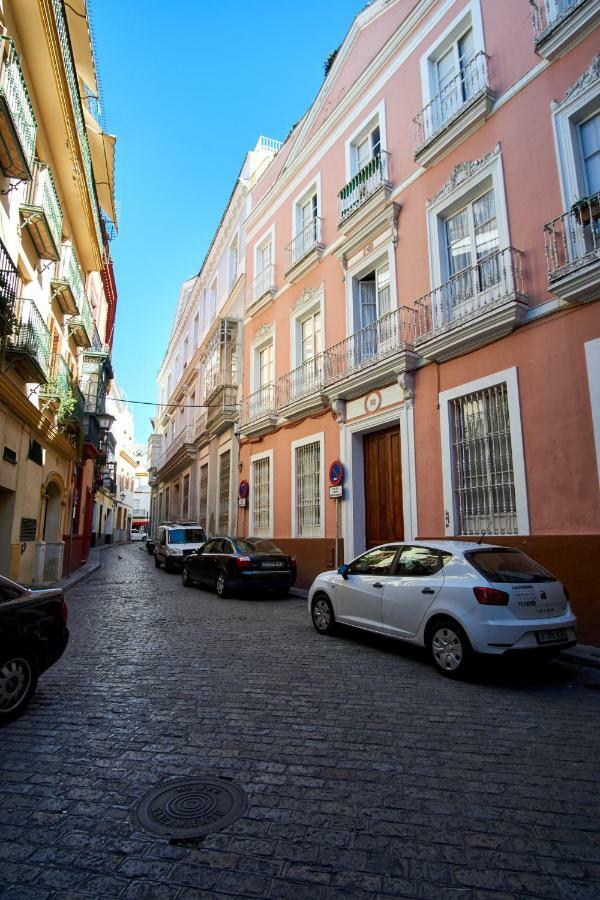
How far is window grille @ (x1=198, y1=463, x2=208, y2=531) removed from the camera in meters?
25.7

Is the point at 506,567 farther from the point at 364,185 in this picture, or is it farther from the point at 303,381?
the point at 364,185

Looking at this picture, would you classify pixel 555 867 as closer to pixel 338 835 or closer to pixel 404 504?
pixel 338 835

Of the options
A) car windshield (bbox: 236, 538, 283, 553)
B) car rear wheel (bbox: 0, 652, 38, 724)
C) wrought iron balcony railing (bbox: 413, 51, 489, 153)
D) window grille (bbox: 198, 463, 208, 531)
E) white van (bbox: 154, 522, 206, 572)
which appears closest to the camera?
car rear wheel (bbox: 0, 652, 38, 724)

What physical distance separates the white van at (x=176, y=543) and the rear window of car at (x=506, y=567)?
14.4 metres

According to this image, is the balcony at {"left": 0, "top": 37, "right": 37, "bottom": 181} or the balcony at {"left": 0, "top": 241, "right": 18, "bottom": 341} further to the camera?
the balcony at {"left": 0, "top": 37, "right": 37, "bottom": 181}

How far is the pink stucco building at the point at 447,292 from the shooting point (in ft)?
26.1

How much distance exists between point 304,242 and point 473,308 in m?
8.21

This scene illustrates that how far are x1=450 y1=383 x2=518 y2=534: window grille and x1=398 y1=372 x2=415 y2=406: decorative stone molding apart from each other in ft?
3.67

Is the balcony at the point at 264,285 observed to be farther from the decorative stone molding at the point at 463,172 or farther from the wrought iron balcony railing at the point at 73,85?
the decorative stone molding at the point at 463,172

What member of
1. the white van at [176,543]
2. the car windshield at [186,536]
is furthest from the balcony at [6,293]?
the car windshield at [186,536]

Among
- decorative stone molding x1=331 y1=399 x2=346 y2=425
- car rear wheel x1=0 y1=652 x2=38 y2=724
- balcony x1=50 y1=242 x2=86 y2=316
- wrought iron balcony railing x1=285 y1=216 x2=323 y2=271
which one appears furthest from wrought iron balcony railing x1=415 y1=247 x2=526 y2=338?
balcony x1=50 y1=242 x2=86 y2=316

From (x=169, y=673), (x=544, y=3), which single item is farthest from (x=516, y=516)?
(x=544, y=3)

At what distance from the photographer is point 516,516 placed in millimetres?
8547

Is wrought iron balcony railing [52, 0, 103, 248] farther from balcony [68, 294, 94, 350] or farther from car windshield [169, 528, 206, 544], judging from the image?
car windshield [169, 528, 206, 544]
